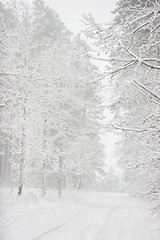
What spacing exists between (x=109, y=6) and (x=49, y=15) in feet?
51.7

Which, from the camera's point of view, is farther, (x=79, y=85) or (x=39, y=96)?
(x=79, y=85)

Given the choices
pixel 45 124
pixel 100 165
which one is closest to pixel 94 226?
pixel 45 124

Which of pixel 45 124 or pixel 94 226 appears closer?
pixel 94 226

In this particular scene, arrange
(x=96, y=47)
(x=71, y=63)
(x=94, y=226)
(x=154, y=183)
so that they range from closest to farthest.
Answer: (x=96, y=47) < (x=154, y=183) < (x=94, y=226) < (x=71, y=63)

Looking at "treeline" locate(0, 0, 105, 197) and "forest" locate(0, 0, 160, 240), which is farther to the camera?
"treeline" locate(0, 0, 105, 197)

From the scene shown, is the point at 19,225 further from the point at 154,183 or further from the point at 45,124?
the point at 45,124

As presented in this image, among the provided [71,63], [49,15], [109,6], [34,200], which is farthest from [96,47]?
[49,15]

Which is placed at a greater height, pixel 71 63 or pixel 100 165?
pixel 71 63

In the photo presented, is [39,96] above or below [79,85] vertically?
below

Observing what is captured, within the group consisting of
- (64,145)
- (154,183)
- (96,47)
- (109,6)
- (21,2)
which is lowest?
(154,183)

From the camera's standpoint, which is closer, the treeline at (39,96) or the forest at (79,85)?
the forest at (79,85)

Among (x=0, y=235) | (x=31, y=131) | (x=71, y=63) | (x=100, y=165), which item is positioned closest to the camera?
(x=0, y=235)

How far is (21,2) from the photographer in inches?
399

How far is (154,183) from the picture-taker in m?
5.15
